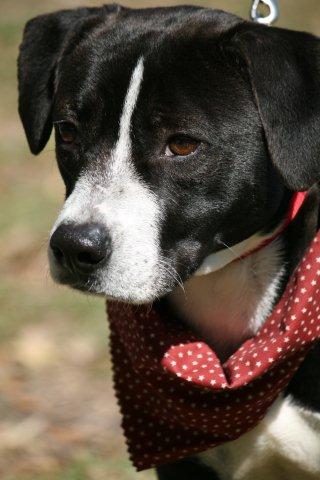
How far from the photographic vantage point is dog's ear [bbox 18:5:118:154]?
3268mm

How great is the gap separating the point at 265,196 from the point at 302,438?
0.70 m

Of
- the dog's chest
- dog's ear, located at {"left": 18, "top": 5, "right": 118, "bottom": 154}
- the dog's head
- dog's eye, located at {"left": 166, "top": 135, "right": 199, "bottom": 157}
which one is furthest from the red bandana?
dog's ear, located at {"left": 18, "top": 5, "right": 118, "bottom": 154}

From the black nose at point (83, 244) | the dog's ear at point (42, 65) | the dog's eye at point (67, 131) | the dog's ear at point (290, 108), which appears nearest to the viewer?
the black nose at point (83, 244)

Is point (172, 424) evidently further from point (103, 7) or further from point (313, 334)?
point (103, 7)

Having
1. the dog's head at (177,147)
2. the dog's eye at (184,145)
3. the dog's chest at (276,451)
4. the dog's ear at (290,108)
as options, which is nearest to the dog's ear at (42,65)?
the dog's head at (177,147)

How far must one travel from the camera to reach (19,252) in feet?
18.6

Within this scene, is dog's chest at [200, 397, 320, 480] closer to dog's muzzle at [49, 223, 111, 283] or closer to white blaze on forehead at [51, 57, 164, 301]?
white blaze on forehead at [51, 57, 164, 301]

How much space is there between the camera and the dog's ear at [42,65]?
10.7 ft

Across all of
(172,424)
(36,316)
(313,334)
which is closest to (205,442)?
(172,424)

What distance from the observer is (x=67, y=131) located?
3.04 meters

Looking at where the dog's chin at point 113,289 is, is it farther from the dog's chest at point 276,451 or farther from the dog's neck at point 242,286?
the dog's chest at point 276,451

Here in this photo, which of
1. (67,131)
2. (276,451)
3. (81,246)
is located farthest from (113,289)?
(276,451)

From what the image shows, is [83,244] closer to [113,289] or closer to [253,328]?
[113,289]

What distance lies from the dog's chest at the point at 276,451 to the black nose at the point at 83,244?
76cm
